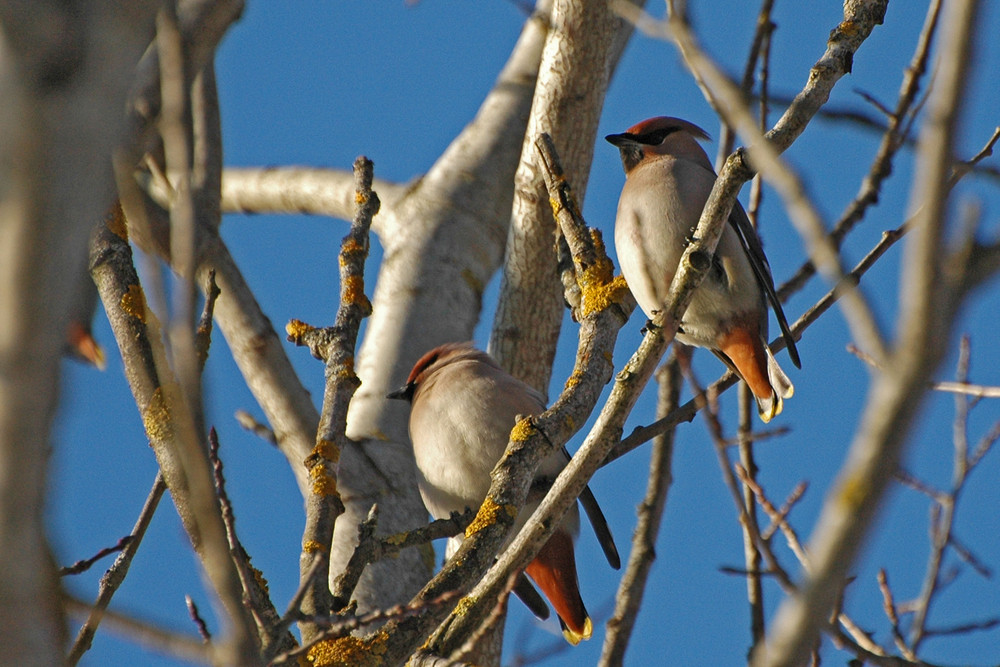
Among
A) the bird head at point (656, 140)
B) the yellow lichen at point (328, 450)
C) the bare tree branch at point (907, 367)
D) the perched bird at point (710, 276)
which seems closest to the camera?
the bare tree branch at point (907, 367)

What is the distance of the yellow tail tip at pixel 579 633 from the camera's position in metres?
3.73

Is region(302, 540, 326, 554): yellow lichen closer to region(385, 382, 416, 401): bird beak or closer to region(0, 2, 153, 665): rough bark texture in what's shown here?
region(385, 382, 416, 401): bird beak

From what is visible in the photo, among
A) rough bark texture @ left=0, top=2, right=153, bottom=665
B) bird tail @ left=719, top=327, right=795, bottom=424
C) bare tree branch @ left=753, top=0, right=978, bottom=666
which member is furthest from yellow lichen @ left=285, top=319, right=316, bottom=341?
bare tree branch @ left=753, top=0, right=978, bottom=666

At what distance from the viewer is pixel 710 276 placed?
4.16 metres

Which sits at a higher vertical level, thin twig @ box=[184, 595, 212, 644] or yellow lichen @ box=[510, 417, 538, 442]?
yellow lichen @ box=[510, 417, 538, 442]

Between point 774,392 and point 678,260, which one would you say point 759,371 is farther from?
point 678,260

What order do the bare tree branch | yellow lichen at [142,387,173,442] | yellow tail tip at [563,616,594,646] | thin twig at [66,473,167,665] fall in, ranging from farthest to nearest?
yellow tail tip at [563,616,594,646], yellow lichen at [142,387,173,442], thin twig at [66,473,167,665], the bare tree branch

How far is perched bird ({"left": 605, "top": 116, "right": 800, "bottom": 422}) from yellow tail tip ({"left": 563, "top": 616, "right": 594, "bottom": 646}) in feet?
3.20

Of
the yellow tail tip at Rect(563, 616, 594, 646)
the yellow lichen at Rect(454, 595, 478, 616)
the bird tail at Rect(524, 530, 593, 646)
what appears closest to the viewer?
the yellow lichen at Rect(454, 595, 478, 616)

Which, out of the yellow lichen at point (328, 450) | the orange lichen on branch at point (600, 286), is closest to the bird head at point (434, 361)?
the orange lichen on branch at point (600, 286)

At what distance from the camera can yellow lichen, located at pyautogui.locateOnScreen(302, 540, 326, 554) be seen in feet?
9.26

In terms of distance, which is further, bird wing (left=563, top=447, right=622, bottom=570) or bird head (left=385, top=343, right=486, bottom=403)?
bird head (left=385, top=343, right=486, bottom=403)

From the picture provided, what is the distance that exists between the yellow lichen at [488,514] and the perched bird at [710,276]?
1.29m

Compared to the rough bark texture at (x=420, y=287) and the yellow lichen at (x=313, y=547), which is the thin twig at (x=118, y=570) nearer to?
the yellow lichen at (x=313, y=547)
